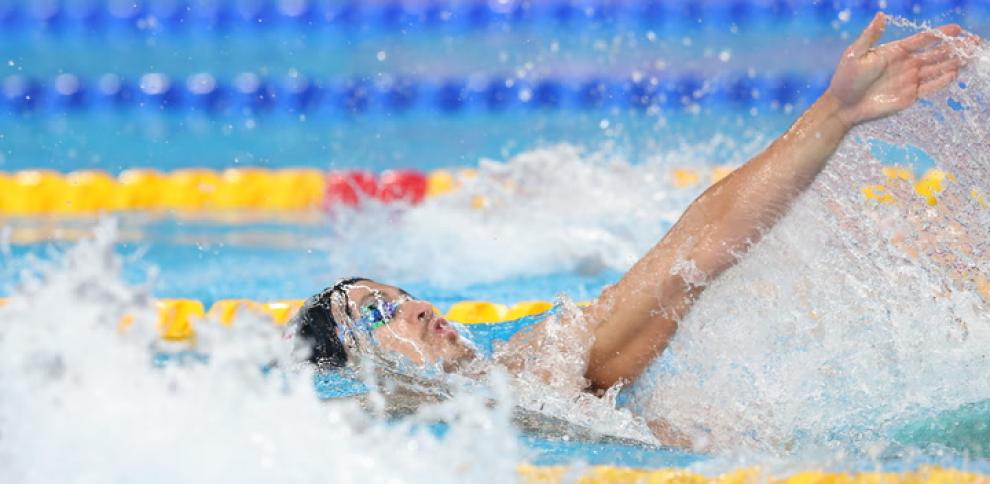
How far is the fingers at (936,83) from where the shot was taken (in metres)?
1.62

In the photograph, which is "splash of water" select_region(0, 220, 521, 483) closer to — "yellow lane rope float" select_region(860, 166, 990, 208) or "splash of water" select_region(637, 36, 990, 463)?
"splash of water" select_region(637, 36, 990, 463)

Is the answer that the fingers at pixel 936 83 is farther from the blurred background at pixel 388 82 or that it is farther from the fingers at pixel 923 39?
the blurred background at pixel 388 82

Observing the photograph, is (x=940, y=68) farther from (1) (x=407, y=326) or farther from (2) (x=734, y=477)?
(1) (x=407, y=326)

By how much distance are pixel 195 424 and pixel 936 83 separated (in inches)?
39.6

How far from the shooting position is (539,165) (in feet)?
11.5

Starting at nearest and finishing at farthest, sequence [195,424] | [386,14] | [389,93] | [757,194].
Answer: [195,424] < [757,194] < [389,93] < [386,14]

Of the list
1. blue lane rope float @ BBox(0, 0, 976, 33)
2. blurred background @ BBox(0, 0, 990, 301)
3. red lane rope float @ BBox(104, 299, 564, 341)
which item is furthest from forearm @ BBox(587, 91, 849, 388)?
blue lane rope float @ BBox(0, 0, 976, 33)

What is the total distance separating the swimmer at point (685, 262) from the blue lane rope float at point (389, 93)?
258 cm

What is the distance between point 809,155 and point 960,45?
236 mm

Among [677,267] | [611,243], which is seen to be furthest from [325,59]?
[677,267]

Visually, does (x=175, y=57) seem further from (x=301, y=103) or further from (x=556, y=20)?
(x=556, y=20)

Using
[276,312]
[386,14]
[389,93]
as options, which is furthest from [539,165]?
[386,14]

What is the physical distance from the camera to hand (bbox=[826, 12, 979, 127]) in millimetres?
1613

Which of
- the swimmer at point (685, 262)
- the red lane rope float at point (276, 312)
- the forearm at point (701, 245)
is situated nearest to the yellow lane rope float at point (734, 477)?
the swimmer at point (685, 262)
